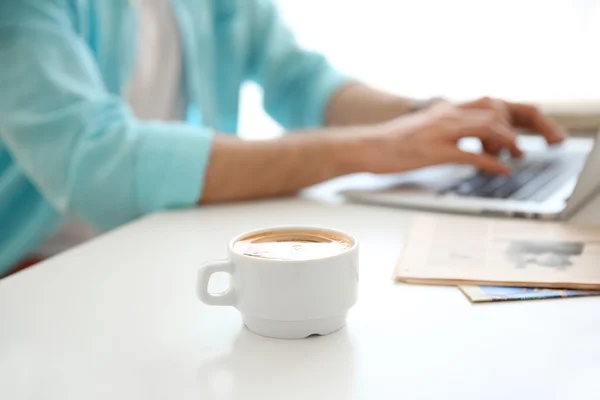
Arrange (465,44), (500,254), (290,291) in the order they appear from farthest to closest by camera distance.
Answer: (465,44) → (500,254) → (290,291)

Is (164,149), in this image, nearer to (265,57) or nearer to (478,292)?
(478,292)

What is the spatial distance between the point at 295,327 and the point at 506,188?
462 millimetres

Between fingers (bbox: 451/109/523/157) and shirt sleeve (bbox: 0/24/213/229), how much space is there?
1.07ft

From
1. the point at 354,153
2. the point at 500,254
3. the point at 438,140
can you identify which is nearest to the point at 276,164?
the point at 354,153

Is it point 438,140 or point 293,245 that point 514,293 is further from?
point 438,140

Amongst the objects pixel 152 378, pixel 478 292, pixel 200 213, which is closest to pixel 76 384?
pixel 152 378

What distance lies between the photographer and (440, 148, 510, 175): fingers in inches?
31.9

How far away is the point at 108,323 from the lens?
46cm

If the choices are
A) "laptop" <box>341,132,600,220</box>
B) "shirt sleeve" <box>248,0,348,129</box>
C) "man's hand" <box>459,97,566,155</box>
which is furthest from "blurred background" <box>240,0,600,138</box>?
"laptop" <box>341,132,600,220</box>

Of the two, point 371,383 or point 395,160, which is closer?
point 371,383

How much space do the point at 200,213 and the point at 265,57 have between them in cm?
60

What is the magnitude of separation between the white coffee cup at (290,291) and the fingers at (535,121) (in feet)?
2.18

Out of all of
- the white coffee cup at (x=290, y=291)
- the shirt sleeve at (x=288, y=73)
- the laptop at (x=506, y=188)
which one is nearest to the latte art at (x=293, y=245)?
the white coffee cup at (x=290, y=291)

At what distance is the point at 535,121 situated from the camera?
1.00 m
